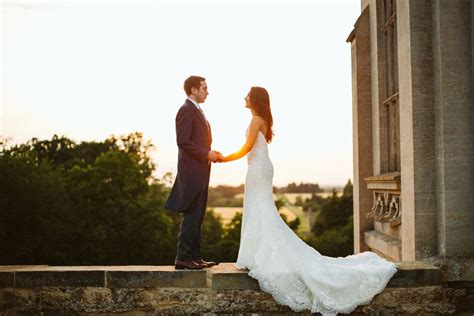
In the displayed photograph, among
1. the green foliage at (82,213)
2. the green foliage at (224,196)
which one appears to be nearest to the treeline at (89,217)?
→ the green foliage at (82,213)

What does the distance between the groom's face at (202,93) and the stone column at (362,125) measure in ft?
14.2

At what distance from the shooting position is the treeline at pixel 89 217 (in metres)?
31.9

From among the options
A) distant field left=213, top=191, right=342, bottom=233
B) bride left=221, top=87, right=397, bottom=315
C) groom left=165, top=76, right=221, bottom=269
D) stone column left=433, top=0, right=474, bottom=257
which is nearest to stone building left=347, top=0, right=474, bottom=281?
stone column left=433, top=0, right=474, bottom=257

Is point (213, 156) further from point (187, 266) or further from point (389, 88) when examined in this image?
point (389, 88)

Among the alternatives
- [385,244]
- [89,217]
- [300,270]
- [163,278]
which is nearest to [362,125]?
[385,244]

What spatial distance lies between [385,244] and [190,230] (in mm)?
3260

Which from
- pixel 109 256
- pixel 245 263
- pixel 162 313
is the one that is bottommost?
pixel 109 256

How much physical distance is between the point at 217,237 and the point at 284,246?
36959 millimetres

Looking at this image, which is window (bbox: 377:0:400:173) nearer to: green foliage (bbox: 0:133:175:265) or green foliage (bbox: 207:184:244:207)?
green foliage (bbox: 0:133:175:265)

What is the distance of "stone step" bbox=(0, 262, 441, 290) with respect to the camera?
17.4 ft

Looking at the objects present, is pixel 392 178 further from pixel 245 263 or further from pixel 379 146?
pixel 245 263

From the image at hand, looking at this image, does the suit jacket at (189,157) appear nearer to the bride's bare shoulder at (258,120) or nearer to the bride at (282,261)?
the bride at (282,261)

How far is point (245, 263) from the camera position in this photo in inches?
215

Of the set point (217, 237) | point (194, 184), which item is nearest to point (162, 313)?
point (194, 184)
